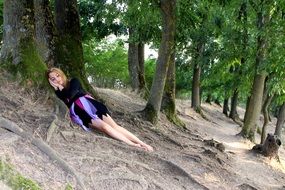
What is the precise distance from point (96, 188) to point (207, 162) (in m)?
3.95

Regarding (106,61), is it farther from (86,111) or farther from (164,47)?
(86,111)

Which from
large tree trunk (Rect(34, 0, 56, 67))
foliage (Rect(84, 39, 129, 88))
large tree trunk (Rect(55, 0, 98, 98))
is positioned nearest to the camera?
large tree trunk (Rect(34, 0, 56, 67))

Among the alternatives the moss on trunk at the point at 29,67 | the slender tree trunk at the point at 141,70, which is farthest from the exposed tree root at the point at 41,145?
the slender tree trunk at the point at 141,70

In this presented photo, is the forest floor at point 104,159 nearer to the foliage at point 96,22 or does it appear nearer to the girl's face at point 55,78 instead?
the girl's face at point 55,78

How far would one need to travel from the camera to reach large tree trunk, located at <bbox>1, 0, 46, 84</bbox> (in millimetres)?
8297

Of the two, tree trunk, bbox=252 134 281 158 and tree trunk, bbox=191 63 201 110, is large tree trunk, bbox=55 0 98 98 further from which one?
tree trunk, bbox=191 63 201 110

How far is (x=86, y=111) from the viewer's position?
7801 mm

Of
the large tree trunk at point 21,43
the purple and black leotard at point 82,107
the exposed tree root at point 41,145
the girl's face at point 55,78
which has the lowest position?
the exposed tree root at point 41,145

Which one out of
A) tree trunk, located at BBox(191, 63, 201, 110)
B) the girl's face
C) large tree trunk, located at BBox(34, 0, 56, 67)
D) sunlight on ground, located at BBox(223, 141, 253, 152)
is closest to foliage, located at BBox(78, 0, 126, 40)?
tree trunk, located at BBox(191, 63, 201, 110)

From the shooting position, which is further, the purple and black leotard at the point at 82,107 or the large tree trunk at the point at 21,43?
the large tree trunk at the point at 21,43

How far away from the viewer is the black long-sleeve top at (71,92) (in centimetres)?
785

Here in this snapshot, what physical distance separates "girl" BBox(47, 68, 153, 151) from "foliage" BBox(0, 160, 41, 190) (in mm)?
3077

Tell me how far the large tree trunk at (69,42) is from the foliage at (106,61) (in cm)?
2238

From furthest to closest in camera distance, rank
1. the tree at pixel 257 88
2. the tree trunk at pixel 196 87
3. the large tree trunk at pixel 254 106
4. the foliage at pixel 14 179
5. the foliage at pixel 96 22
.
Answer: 1. the tree trunk at pixel 196 87
2. the foliage at pixel 96 22
3. the large tree trunk at pixel 254 106
4. the tree at pixel 257 88
5. the foliage at pixel 14 179
